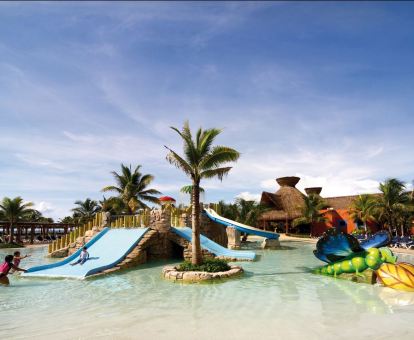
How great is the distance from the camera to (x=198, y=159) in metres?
12.9

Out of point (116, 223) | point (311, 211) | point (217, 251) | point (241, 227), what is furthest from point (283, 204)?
point (116, 223)

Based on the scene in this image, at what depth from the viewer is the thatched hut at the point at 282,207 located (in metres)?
38.7

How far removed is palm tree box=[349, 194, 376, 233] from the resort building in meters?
1.46

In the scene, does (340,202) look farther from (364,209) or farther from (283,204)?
(364,209)

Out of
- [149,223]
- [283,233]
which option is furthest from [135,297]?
[283,233]

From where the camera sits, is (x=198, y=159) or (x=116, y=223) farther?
(x=116, y=223)

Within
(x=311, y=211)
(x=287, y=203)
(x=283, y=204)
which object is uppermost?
(x=287, y=203)

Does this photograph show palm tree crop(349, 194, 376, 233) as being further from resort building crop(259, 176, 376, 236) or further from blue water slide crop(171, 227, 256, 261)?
blue water slide crop(171, 227, 256, 261)

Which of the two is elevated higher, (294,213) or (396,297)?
(294,213)

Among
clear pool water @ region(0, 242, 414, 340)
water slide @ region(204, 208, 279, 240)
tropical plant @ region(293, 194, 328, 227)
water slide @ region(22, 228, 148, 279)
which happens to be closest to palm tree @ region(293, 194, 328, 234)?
tropical plant @ region(293, 194, 328, 227)

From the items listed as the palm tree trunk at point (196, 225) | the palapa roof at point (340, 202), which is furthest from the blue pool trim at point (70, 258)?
the palapa roof at point (340, 202)

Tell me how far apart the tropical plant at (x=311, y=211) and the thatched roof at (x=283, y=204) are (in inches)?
54.6

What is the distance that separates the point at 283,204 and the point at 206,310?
111 feet

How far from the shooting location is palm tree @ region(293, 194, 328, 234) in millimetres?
35656
